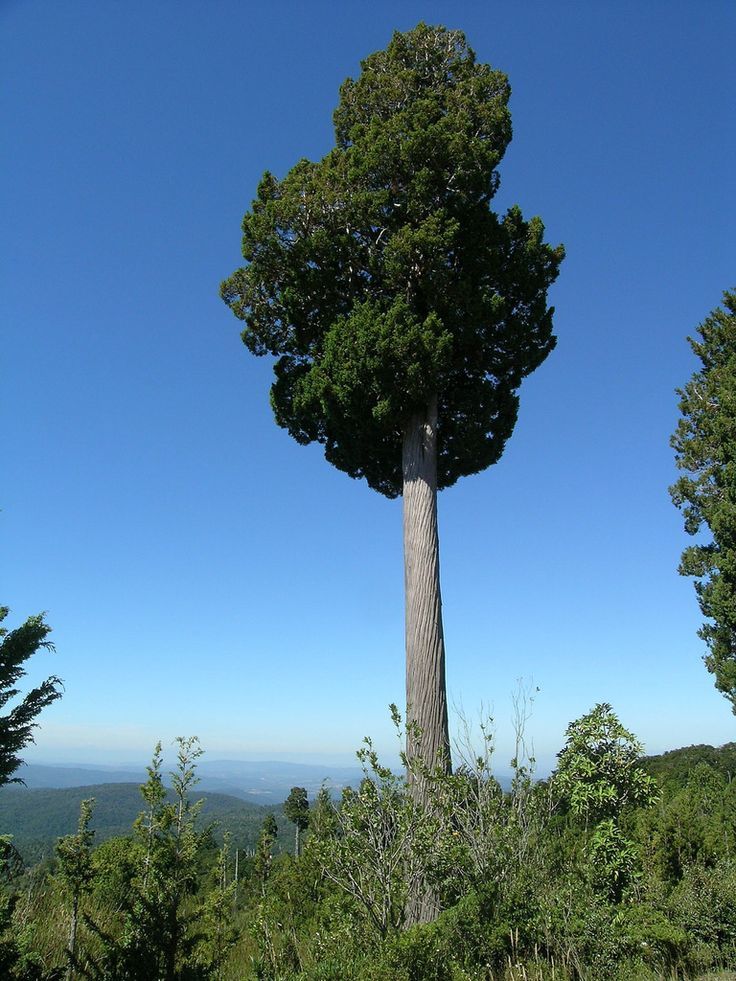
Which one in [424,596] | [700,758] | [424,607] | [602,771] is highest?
[424,596]

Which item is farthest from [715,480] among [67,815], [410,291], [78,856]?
[67,815]

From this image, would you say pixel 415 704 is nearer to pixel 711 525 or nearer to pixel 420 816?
pixel 420 816

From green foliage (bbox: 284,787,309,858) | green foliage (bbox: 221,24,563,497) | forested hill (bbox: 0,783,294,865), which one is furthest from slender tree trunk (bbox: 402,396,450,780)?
forested hill (bbox: 0,783,294,865)

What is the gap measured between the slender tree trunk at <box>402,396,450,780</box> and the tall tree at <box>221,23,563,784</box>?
0.06 feet

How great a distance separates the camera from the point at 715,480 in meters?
14.7

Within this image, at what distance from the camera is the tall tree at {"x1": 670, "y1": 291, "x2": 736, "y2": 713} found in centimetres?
1264

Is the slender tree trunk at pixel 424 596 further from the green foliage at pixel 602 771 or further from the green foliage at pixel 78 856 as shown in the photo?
the green foliage at pixel 78 856

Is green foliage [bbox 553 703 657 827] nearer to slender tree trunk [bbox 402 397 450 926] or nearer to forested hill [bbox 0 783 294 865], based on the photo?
slender tree trunk [bbox 402 397 450 926]

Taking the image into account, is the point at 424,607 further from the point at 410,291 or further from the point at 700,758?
the point at 700,758

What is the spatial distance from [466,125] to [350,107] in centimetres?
210

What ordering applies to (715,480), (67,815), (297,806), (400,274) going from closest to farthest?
1. (400,274)
2. (715,480)
3. (297,806)
4. (67,815)

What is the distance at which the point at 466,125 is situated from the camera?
27.5ft

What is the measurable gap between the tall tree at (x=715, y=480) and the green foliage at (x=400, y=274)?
6099 mm

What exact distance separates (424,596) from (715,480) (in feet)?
34.7
